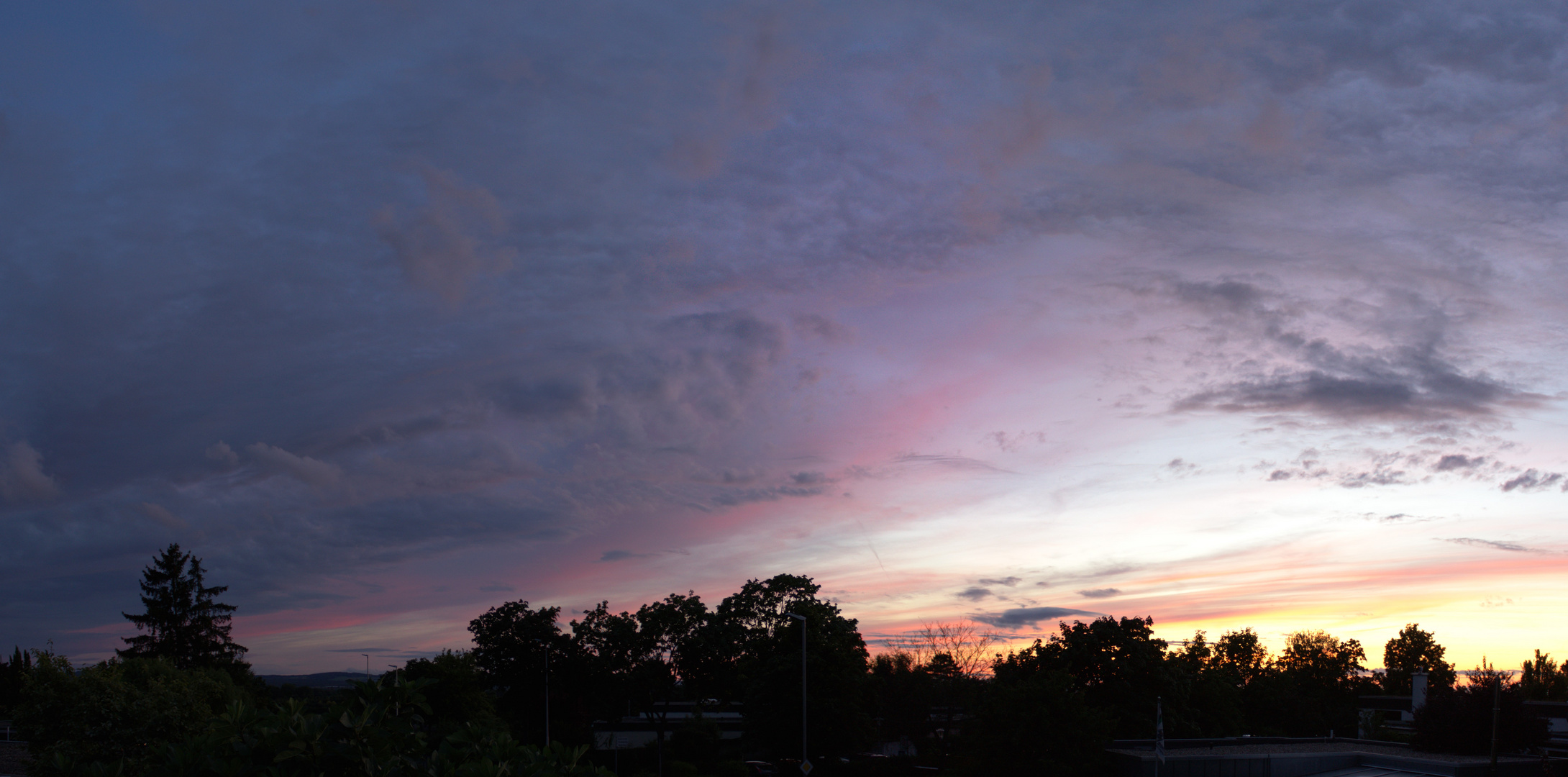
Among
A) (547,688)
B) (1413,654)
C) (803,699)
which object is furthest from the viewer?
(1413,654)

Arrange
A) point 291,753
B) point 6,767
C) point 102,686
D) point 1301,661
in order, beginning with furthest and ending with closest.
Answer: point 1301,661 < point 6,767 < point 102,686 < point 291,753

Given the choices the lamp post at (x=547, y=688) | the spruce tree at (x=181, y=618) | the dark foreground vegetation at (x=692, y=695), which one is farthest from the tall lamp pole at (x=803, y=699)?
the spruce tree at (x=181, y=618)

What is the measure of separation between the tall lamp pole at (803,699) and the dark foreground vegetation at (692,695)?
17.9 inches

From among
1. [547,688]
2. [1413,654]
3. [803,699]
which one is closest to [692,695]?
[547,688]

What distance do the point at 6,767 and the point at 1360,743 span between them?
6646 cm

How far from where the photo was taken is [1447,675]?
117m

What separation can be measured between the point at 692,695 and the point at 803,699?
2679cm

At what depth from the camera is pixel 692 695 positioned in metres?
75.1

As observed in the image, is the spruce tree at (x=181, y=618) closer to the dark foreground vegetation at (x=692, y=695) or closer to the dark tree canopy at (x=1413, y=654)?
the dark foreground vegetation at (x=692, y=695)

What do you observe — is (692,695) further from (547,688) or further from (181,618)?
(181,618)

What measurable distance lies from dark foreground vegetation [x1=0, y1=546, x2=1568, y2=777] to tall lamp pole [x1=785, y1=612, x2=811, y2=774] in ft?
1.49

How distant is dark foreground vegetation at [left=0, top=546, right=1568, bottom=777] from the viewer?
6.88 m

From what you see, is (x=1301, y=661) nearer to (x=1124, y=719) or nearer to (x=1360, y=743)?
(x=1360, y=743)

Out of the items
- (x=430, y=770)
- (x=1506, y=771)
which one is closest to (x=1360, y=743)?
(x=1506, y=771)
